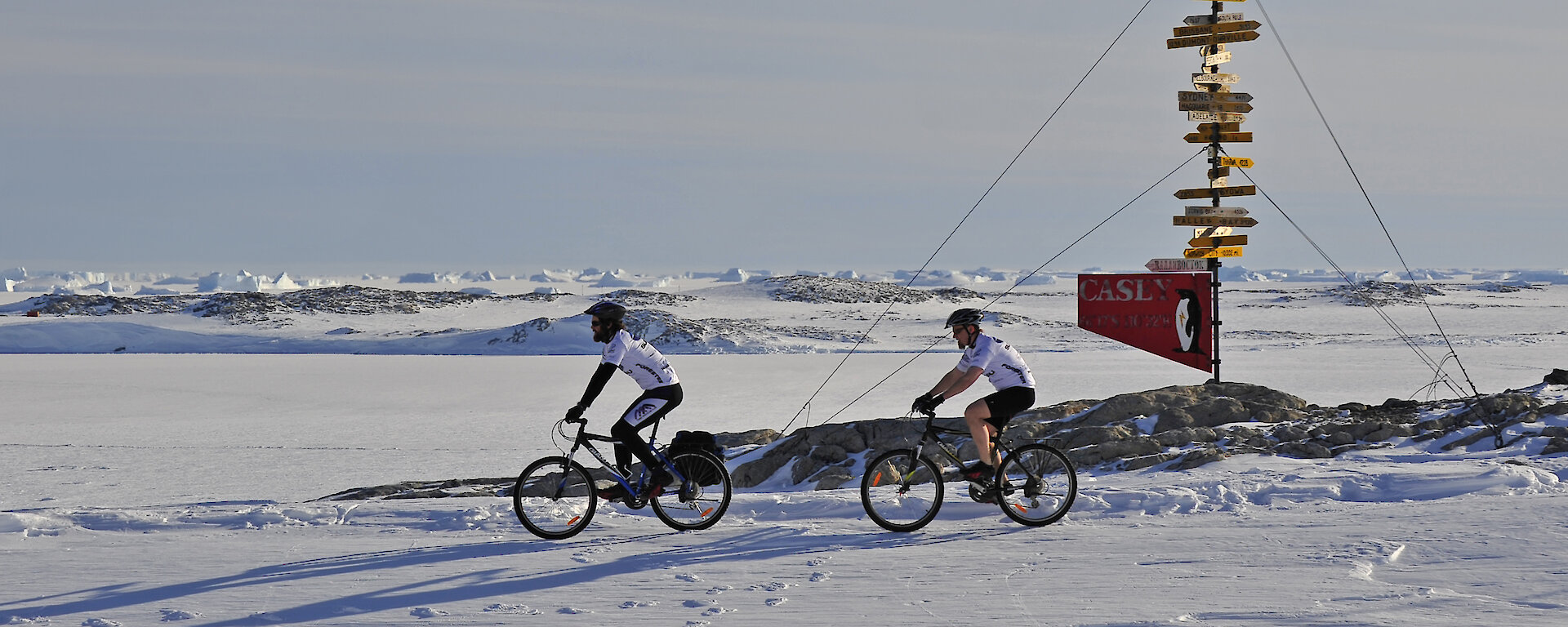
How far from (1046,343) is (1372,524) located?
43.1 meters

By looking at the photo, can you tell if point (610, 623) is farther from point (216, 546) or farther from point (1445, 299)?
point (1445, 299)

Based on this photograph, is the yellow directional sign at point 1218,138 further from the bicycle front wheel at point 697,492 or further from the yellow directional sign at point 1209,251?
the bicycle front wheel at point 697,492

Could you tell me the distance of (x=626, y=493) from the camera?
30.2 feet

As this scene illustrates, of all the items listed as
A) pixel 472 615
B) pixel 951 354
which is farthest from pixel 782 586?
pixel 951 354

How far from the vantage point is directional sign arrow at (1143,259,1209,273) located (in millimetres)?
18703

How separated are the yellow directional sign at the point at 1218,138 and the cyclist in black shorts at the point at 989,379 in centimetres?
1109

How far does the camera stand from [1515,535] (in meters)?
8.52

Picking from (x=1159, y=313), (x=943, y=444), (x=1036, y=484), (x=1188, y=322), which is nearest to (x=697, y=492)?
(x=943, y=444)

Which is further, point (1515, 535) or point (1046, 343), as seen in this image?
point (1046, 343)

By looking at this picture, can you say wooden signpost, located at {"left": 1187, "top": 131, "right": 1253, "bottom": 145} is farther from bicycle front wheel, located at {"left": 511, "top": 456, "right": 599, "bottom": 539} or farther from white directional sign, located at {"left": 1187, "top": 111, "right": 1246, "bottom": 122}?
bicycle front wheel, located at {"left": 511, "top": 456, "right": 599, "bottom": 539}

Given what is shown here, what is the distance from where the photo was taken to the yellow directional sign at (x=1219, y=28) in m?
18.4

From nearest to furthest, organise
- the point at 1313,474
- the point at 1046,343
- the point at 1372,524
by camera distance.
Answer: the point at 1372,524, the point at 1313,474, the point at 1046,343

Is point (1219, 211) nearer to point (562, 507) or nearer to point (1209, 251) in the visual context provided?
point (1209, 251)

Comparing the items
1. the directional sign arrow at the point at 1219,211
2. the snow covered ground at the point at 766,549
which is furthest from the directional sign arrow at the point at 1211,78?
the snow covered ground at the point at 766,549
